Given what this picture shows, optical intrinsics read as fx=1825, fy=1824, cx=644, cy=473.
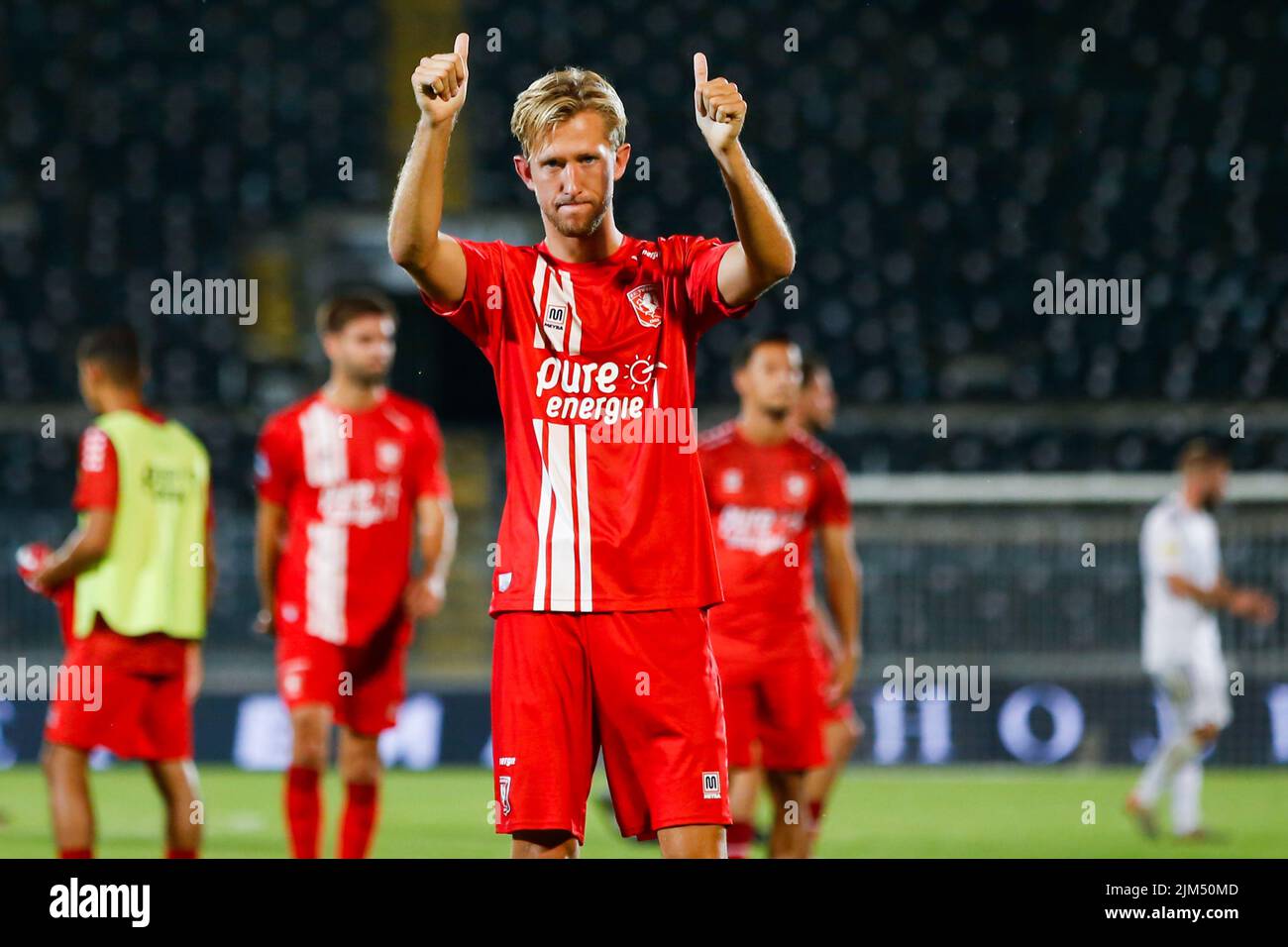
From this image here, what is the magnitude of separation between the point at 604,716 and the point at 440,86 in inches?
44.9

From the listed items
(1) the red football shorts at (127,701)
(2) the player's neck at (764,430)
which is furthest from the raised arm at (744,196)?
(2) the player's neck at (764,430)

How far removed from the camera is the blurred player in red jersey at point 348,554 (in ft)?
19.5

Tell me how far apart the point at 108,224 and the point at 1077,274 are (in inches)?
308

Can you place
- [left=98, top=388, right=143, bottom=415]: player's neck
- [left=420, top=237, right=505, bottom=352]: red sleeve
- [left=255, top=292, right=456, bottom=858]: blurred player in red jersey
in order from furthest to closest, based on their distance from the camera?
[left=255, top=292, right=456, bottom=858]: blurred player in red jersey
[left=98, top=388, right=143, bottom=415]: player's neck
[left=420, top=237, right=505, bottom=352]: red sleeve

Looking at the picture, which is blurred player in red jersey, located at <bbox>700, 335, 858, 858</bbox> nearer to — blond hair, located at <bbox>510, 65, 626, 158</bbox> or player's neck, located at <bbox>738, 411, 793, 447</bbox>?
player's neck, located at <bbox>738, 411, 793, 447</bbox>

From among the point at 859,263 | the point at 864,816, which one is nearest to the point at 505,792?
the point at 864,816

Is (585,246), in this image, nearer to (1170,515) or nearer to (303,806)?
(303,806)

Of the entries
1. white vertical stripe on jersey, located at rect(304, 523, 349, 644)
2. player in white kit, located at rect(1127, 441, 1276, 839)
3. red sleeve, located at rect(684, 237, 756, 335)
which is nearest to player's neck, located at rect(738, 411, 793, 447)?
white vertical stripe on jersey, located at rect(304, 523, 349, 644)

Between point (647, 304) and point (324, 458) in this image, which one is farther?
point (324, 458)

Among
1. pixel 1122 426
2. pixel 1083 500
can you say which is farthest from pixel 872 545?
pixel 1122 426

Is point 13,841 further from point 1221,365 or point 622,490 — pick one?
point 1221,365

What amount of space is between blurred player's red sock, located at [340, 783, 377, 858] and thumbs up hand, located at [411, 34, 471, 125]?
3.29 meters

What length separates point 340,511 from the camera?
6133 mm

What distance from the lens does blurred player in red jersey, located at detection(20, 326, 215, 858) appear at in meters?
5.33
